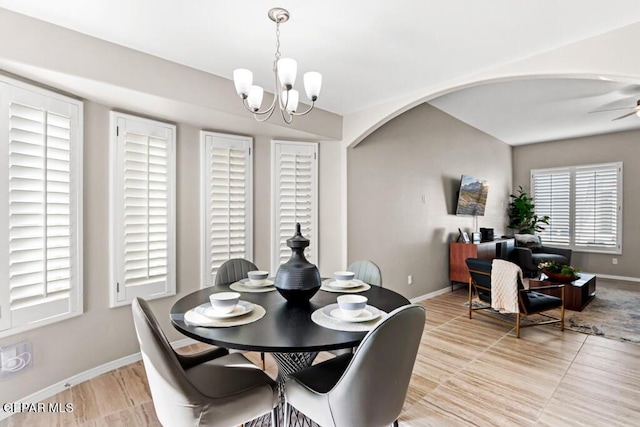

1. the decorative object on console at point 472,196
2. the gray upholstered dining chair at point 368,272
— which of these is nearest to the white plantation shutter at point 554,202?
the decorative object on console at point 472,196

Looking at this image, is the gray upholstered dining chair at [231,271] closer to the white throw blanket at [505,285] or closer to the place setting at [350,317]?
the place setting at [350,317]

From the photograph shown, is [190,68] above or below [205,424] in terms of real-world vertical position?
above

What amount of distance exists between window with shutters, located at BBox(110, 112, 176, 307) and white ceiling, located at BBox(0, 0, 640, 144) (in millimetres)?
722

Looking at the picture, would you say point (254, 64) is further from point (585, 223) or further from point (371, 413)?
point (585, 223)

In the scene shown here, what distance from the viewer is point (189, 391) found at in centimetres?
125

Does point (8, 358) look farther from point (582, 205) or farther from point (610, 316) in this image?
point (582, 205)

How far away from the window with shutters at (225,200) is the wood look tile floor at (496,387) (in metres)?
0.96

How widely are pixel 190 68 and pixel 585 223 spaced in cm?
777

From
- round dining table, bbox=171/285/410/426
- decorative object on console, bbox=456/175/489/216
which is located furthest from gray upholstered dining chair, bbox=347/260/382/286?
decorative object on console, bbox=456/175/489/216

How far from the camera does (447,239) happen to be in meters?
5.26

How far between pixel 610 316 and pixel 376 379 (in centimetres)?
436

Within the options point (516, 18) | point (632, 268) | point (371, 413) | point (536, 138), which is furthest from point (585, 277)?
point (371, 413)

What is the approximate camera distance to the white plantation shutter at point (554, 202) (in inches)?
267

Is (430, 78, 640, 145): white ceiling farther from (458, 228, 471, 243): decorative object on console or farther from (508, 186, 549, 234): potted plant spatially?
(458, 228, 471, 243): decorative object on console
